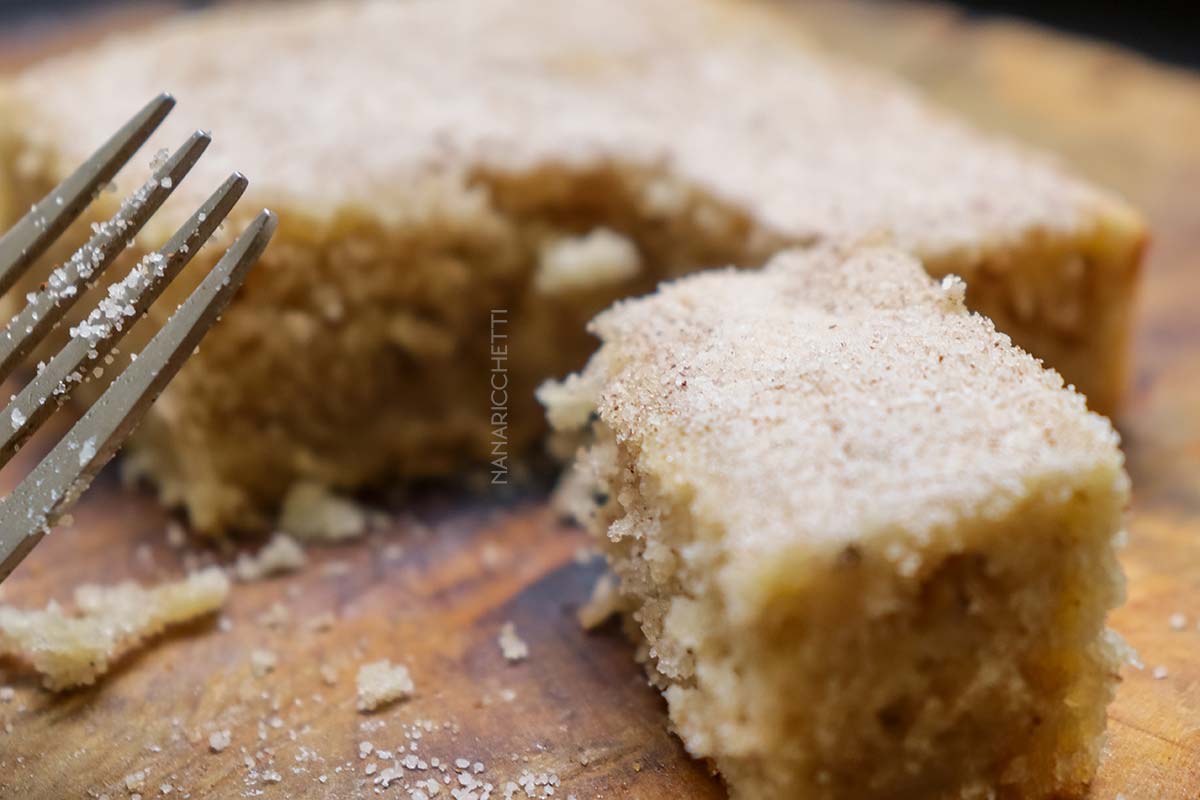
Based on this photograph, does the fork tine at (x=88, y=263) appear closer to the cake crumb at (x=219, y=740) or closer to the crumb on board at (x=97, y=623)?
the crumb on board at (x=97, y=623)

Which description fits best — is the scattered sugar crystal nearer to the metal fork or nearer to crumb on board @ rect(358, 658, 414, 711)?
the metal fork

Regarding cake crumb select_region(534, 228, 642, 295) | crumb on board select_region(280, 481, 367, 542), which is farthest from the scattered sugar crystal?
cake crumb select_region(534, 228, 642, 295)

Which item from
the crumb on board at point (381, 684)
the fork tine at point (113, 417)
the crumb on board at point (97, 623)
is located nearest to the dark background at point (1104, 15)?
the crumb on board at point (97, 623)

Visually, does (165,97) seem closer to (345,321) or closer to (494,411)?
(345,321)

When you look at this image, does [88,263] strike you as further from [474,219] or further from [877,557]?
[877,557]

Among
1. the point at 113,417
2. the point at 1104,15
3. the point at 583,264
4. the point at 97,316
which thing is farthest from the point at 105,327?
the point at 1104,15

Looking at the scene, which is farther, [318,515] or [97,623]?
[318,515]
